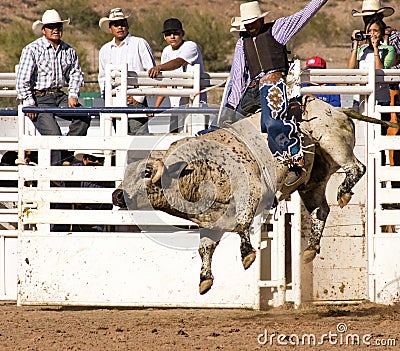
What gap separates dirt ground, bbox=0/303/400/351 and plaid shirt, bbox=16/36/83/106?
8.48 ft

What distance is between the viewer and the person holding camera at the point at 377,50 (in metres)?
9.99

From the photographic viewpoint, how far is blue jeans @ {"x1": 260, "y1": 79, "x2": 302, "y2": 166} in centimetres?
753

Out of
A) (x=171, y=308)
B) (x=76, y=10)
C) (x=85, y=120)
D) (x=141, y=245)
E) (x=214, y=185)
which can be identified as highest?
(x=76, y=10)

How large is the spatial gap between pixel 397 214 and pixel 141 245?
2548 millimetres

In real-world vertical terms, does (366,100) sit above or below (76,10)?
below

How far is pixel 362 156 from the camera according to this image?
957cm

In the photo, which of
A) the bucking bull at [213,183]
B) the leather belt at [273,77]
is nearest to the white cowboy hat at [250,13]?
the leather belt at [273,77]

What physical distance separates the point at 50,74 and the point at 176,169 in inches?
152

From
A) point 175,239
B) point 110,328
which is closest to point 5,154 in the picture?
point 175,239

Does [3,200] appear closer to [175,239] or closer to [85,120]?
[85,120]

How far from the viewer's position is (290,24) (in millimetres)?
8039

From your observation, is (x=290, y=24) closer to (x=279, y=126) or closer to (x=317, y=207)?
(x=279, y=126)

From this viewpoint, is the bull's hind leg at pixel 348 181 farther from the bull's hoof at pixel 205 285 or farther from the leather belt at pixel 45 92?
the leather belt at pixel 45 92

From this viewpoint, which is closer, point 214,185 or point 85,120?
point 214,185
